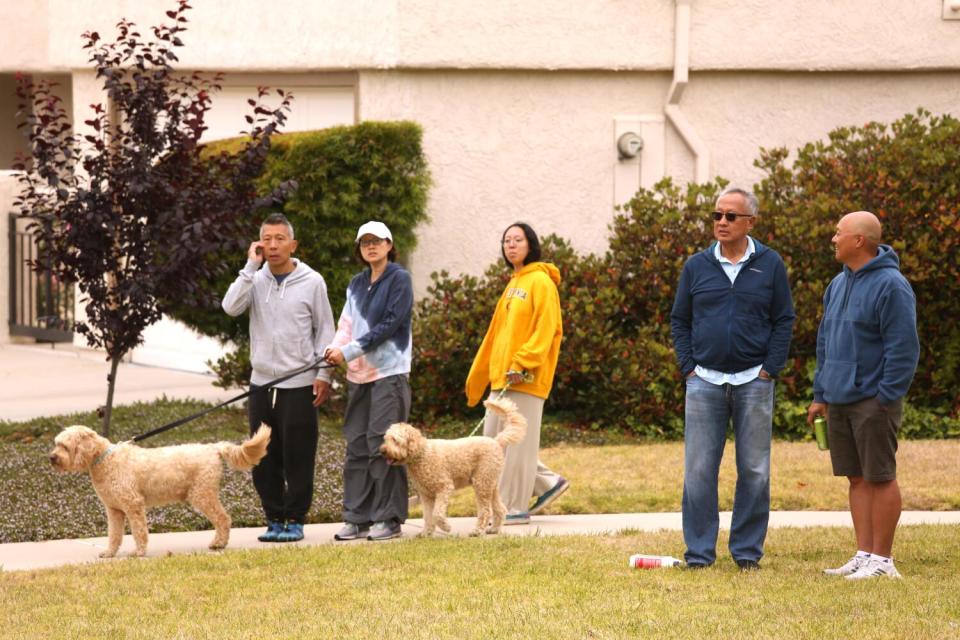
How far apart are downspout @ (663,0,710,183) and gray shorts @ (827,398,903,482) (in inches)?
311

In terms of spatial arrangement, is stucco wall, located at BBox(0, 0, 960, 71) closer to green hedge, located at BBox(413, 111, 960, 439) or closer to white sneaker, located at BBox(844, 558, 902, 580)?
green hedge, located at BBox(413, 111, 960, 439)

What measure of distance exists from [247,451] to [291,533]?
29.5 inches

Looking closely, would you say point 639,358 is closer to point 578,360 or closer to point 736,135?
point 578,360

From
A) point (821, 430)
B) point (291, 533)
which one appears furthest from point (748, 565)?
point (291, 533)

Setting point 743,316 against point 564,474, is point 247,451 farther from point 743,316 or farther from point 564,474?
point 564,474

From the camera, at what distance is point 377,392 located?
8.73 m

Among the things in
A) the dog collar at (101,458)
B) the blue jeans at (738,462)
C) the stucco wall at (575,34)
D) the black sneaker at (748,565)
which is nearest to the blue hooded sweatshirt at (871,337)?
the blue jeans at (738,462)

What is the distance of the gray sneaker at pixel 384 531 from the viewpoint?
8625 mm

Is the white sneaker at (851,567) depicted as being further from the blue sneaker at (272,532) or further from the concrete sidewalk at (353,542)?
the blue sneaker at (272,532)

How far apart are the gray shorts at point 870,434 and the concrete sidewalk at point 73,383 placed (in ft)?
28.2

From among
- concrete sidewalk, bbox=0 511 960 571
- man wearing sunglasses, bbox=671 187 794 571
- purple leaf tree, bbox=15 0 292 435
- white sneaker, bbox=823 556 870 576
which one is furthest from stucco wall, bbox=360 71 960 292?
white sneaker, bbox=823 556 870 576

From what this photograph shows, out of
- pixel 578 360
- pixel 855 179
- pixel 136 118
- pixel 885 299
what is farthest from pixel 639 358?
pixel 885 299

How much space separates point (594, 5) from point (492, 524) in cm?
753

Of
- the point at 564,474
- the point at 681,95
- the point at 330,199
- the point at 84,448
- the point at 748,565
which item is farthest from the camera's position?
the point at 681,95
